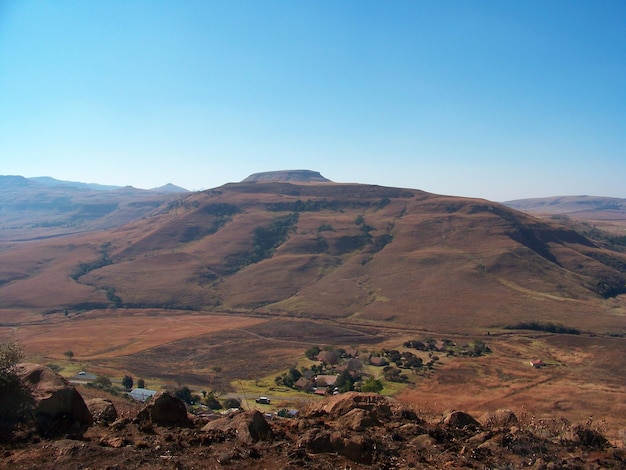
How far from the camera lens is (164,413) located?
12.6 meters

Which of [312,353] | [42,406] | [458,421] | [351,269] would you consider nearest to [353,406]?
[458,421]

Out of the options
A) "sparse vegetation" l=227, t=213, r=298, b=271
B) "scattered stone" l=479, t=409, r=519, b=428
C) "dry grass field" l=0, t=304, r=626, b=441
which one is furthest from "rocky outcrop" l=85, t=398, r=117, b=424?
"sparse vegetation" l=227, t=213, r=298, b=271

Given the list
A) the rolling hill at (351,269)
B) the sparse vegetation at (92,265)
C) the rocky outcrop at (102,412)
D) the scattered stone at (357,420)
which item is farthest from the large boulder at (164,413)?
the sparse vegetation at (92,265)

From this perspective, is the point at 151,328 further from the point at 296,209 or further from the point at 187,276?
the point at 296,209

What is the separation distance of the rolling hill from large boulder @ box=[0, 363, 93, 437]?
8226 cm

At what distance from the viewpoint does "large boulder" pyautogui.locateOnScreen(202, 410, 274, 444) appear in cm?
1152

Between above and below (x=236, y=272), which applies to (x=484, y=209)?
above

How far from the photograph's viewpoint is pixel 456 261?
12181cm

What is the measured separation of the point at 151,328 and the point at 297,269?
156ft

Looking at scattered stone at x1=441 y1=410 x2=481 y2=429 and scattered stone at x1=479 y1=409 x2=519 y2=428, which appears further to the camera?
scattered stone at x1=479 y1=409 x2=519 y2=428

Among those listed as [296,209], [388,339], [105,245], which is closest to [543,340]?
[388,339]

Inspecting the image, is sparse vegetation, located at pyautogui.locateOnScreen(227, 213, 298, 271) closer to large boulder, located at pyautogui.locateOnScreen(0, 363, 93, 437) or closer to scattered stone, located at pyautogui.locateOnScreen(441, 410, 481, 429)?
large boulder, located at pyautogui.locateOnScreen(0, 363, 93, 437)

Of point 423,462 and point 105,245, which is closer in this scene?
point 423,462

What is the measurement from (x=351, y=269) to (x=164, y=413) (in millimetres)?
115804
